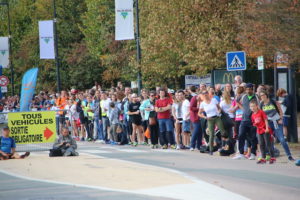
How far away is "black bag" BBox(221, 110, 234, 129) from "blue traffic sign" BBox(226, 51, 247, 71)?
2.39 meters

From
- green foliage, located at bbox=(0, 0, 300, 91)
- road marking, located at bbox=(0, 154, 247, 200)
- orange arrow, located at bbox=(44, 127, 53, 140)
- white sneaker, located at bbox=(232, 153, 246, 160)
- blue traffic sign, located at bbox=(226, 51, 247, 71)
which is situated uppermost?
green foliage, located at bbox=(0, 0, 300, 91)

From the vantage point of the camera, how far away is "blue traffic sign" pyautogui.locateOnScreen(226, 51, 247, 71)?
2189 centimetres

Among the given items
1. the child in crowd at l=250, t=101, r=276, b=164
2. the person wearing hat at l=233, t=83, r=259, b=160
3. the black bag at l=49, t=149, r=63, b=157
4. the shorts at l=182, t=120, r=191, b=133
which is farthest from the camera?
the shorts at l=182, t=120, r=191, b=133

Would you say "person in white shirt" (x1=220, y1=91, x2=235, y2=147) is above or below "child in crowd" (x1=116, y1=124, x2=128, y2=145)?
above

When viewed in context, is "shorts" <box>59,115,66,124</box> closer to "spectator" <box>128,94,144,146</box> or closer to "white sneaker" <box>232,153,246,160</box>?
"spectator" <box>128,94,144,146</box>

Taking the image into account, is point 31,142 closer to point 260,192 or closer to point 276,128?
point 276,128

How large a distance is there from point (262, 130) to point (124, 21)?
15.3 meters

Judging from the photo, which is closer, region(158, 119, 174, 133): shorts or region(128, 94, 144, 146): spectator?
region(158, 119, 174, 133): shorts

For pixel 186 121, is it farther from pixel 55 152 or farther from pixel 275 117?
pixel 275 117

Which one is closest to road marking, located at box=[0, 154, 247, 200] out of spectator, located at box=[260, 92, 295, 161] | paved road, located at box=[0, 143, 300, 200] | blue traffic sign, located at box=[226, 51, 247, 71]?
paved road, located at box=[0, 143, 300, 200]

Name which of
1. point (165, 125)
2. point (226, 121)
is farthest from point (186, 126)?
point (226, 121)

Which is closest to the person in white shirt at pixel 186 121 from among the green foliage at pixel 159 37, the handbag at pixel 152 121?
the handbag at pixel 152 121

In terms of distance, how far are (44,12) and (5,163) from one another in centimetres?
5367

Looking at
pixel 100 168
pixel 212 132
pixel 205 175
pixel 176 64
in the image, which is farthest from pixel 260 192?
pixel 176 64
